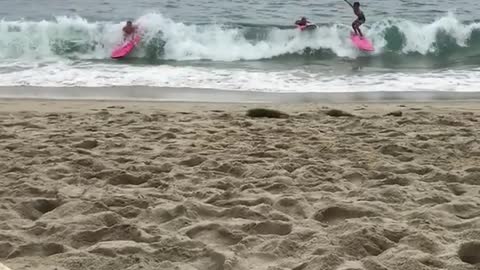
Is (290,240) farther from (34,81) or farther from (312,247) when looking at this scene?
(34,81)

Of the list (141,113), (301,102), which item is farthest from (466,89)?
(141,113)

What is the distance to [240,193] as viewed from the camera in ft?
12.9

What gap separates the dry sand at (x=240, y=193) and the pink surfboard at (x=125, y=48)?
242 inches

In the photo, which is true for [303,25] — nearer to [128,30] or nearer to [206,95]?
[128,30]

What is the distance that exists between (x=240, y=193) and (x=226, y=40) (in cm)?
1078

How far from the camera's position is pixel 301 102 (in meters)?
8.00

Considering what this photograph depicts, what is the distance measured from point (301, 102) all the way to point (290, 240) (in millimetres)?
4955

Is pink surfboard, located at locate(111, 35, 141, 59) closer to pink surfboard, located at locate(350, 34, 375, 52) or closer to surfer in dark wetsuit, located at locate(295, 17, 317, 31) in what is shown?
surfer in dark wetsuit, located at locate(295, 17, 317, 31)

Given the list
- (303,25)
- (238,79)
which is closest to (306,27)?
(303,25)

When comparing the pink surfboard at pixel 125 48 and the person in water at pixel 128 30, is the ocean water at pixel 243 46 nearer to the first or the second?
the pink surfboard at pixel 125 48

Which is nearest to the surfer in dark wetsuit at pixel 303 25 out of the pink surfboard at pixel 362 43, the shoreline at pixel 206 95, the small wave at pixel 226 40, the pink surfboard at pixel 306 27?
the pink surfboard at pixel 306 27

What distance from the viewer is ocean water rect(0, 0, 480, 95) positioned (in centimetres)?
988

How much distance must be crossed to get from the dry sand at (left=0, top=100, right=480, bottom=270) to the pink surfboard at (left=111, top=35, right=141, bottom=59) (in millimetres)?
6158

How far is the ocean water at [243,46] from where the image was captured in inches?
389
